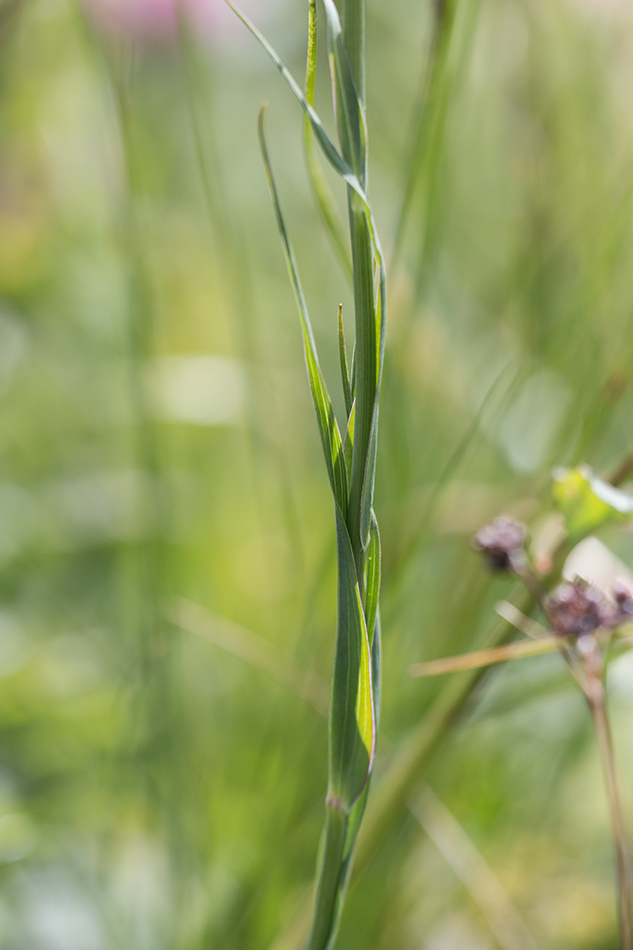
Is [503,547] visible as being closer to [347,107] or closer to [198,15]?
→ [347,107]

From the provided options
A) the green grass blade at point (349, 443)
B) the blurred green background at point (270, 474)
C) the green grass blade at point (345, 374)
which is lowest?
the blurred green background at point (270, 474)

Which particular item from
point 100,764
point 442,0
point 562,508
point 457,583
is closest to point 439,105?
point 442,0

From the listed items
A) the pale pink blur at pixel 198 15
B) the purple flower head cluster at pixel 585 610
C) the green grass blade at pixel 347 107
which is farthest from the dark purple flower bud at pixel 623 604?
the pale pink blur at pixel 198 15

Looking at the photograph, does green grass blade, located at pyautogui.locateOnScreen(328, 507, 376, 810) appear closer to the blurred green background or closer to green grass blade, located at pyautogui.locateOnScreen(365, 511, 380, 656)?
green grass blade, located at pyautogui.locateOnScreen(365, 511, 380, 656)

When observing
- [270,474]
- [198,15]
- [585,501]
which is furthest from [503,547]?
[198,15]

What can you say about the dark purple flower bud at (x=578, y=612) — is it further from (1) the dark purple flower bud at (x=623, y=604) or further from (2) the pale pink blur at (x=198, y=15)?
(2) the pale pink blur at (x=198, y=15)
